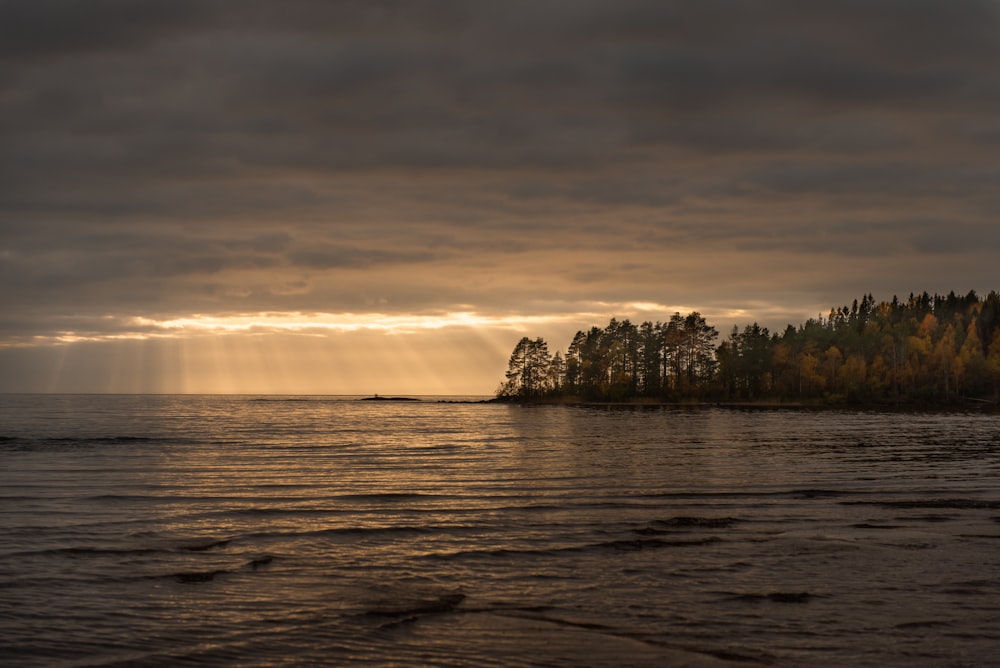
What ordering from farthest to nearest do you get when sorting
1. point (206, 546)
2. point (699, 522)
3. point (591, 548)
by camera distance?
point (699, 522) < point (206, 546) < point (591, 548)

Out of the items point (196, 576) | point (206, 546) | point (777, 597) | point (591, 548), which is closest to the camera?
point (777, 597)

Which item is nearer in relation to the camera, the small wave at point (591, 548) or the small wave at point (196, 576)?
the small wave at point (196, 576)

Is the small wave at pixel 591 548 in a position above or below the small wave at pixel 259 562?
below

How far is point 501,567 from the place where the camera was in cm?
1950

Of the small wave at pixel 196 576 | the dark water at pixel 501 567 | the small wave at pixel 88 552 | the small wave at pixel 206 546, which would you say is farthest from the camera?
the small wave at pixel 206 546

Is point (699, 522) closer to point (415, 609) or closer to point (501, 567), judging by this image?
point (501, 567)

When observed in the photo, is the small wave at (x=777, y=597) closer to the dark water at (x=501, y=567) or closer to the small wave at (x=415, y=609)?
the dark water at (x=501, y=567)

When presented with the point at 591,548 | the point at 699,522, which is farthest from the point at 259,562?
the point at 699,522

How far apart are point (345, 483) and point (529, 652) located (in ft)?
85.6

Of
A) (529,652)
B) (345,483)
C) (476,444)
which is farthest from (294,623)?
(476,444)

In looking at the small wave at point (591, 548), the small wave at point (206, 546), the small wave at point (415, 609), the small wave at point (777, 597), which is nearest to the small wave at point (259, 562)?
the small wave at point (206, 546)

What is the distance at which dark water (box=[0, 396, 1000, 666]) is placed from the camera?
44.6 ft

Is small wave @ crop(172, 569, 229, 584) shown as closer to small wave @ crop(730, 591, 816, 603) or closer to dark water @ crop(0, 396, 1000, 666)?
dark water @ crop(0, 396, 1000, 666)

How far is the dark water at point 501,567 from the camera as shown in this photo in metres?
13.6
